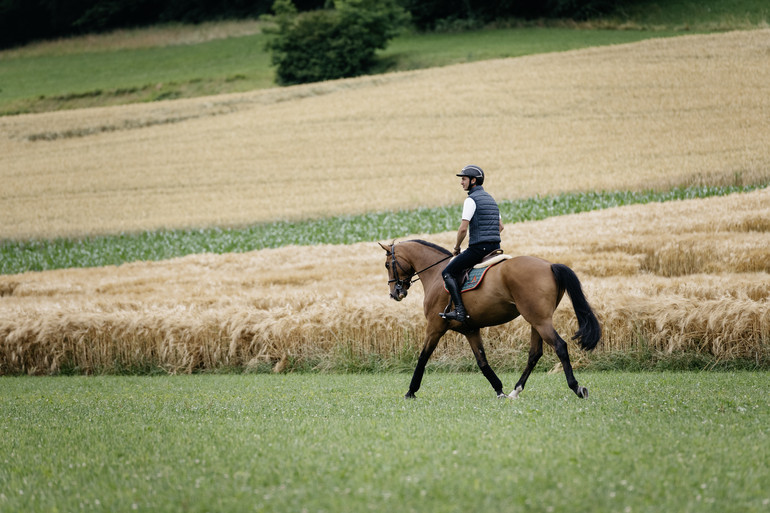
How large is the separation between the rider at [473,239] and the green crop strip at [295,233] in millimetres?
18317

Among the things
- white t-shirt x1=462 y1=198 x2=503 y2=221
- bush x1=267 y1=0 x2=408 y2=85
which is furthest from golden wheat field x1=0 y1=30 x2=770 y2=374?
bush x1=267 y1=0 x2=408 y2=85

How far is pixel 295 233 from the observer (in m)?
32.2

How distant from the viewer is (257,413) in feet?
32.9

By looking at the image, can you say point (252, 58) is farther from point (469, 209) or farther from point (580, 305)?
point (580, 305)

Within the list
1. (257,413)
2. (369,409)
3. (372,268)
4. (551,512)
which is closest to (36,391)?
(257,413)

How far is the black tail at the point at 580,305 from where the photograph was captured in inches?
414

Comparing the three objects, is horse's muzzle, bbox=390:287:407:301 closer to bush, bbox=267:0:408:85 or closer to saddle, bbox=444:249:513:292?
saddle, bbox=444:249:513:292

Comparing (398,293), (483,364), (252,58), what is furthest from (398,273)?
(252,58)

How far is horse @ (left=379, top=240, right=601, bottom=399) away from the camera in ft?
34.4

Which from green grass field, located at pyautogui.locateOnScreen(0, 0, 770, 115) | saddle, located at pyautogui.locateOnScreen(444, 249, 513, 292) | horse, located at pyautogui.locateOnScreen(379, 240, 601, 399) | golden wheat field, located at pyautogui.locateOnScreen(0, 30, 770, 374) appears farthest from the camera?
green grass field, located at pyautogui.locateOnScreen(0, 0, 770, 115)

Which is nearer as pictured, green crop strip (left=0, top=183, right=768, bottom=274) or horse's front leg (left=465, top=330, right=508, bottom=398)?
horse's front leg (left=465, top=330, right=508, bottom=398)

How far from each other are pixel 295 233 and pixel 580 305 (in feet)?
73.5

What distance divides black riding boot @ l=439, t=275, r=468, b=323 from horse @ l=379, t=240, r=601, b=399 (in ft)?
0.40

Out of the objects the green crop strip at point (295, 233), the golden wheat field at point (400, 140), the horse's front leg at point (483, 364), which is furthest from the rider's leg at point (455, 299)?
the golden wheat field at point (400, 140)
